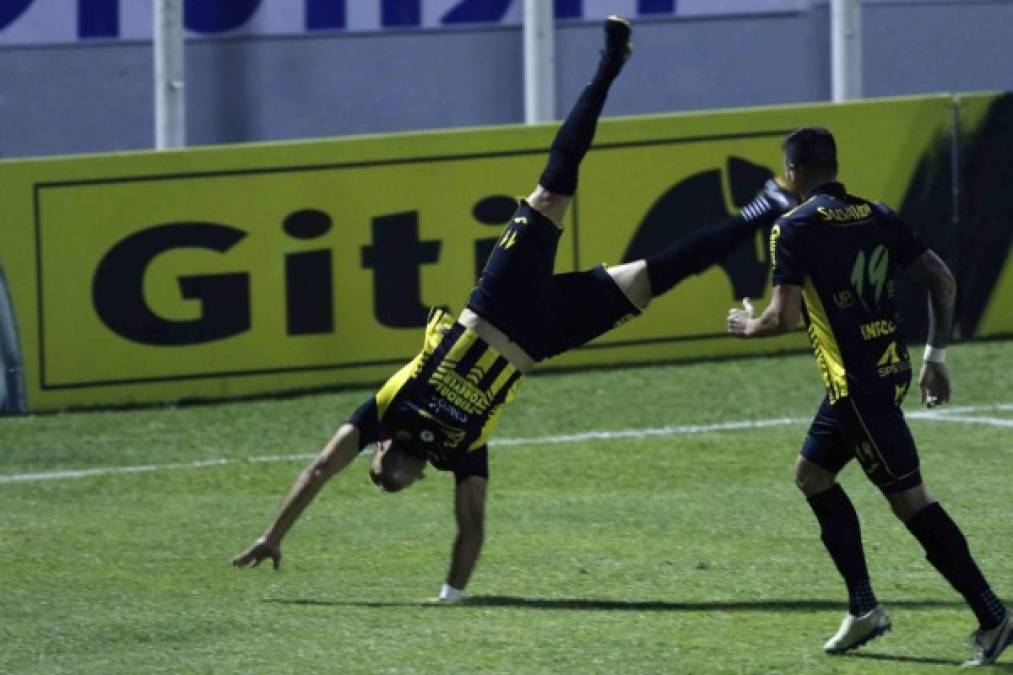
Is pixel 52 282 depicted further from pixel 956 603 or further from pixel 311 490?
pixel 956 603

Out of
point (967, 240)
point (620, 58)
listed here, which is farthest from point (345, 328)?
→ point (620, 58)

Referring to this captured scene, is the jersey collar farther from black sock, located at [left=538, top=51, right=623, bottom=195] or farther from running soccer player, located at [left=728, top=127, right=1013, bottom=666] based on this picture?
black sock, located at [left=538, top=51, right=623, bottom=195]

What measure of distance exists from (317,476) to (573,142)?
6.46ft

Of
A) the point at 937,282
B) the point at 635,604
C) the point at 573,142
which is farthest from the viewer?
the point at 573,142

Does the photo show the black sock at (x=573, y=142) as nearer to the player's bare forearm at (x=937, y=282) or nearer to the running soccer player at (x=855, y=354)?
the running soccer player at (x=855, y=354)

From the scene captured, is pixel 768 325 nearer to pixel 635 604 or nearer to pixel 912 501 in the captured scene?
pixel 912 501

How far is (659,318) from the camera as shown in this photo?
16672mm

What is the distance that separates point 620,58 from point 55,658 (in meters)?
3.93

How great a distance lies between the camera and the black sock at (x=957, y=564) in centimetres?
835

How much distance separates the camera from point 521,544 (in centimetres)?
1135

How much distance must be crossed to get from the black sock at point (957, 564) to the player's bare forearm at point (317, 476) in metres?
2.81

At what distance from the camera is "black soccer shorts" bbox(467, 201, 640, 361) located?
33.9 feet

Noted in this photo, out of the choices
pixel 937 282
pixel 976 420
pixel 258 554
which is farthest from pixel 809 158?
pixel 976 420

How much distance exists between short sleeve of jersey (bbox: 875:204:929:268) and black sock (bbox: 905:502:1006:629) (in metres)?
0.95
